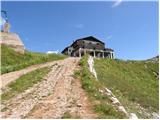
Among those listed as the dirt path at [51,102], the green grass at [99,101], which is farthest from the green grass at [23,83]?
the green grass at [99,101]

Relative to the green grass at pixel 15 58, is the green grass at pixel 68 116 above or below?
below

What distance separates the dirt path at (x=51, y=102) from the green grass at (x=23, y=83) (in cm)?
61

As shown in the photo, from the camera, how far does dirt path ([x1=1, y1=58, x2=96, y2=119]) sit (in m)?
18.3

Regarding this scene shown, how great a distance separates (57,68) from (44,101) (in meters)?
15.6

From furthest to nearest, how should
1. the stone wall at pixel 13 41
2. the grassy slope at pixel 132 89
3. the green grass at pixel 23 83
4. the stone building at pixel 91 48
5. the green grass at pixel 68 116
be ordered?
1. the stone building at pixel 91 48
2. the stone wall at pixel 13 41
3. the grassy slope at pixel 132 89
4. the green grass at pixel 23 83
5. the green grass at pixel 68 116

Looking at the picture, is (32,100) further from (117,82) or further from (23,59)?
(23,59)

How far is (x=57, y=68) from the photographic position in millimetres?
36812

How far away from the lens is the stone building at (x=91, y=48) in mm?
95000

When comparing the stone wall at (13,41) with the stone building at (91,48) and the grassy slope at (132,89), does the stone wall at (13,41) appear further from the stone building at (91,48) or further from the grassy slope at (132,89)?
the stone building at (91,48)

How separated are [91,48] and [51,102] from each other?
246 feet

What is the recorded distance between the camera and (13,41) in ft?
210

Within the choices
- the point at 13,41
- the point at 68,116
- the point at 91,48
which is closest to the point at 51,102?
the point at 68,116

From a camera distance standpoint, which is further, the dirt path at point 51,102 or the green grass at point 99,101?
the dirt path at point 51,102

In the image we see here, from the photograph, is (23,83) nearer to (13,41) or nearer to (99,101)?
(99,101)
